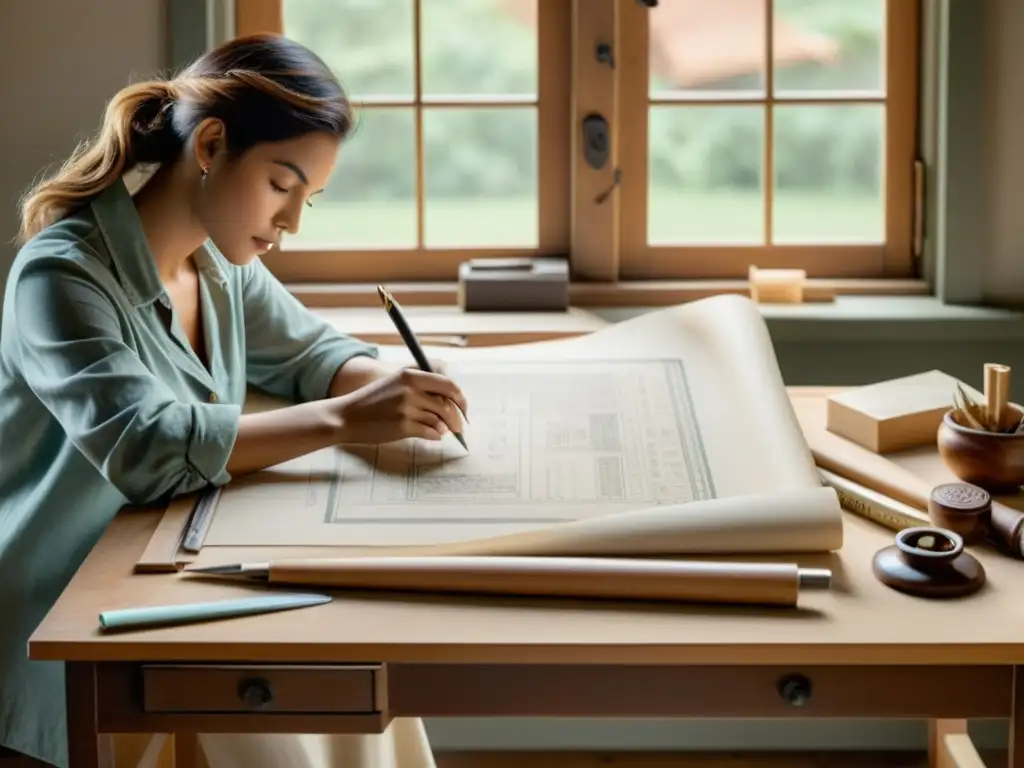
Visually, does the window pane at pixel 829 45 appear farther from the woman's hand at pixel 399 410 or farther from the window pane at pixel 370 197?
the woman's hand at pixel 399 410

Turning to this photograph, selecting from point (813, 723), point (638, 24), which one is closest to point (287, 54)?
point (638, 24)

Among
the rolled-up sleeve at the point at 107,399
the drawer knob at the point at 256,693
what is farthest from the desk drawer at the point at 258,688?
the rolled-up sleeve at the point at 107,399

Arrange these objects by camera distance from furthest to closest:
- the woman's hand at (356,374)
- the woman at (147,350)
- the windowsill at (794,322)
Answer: the windowsill at (794,322) < the woman's hand at (356,374) < the woman at (147,350)

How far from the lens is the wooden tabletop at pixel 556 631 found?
4.17 feet

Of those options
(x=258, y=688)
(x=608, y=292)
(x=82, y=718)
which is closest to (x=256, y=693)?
(x=258, y=688)

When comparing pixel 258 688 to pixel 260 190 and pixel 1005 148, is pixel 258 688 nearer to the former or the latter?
pixel 260 190

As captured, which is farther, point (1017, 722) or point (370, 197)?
point (370, 197)

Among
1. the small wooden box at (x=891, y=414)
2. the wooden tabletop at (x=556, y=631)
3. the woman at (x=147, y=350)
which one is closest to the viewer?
the wooden tabletop at (x=556, y=631)

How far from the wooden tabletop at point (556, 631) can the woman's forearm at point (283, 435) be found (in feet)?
0.87

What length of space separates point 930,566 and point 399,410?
0.63 meters

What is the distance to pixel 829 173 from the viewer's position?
9.43 ft

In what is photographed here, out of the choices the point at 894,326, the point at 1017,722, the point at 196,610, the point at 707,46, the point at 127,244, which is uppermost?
the point at 707,46

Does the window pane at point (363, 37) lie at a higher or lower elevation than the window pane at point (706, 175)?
higher

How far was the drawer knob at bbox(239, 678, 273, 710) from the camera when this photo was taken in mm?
1305
